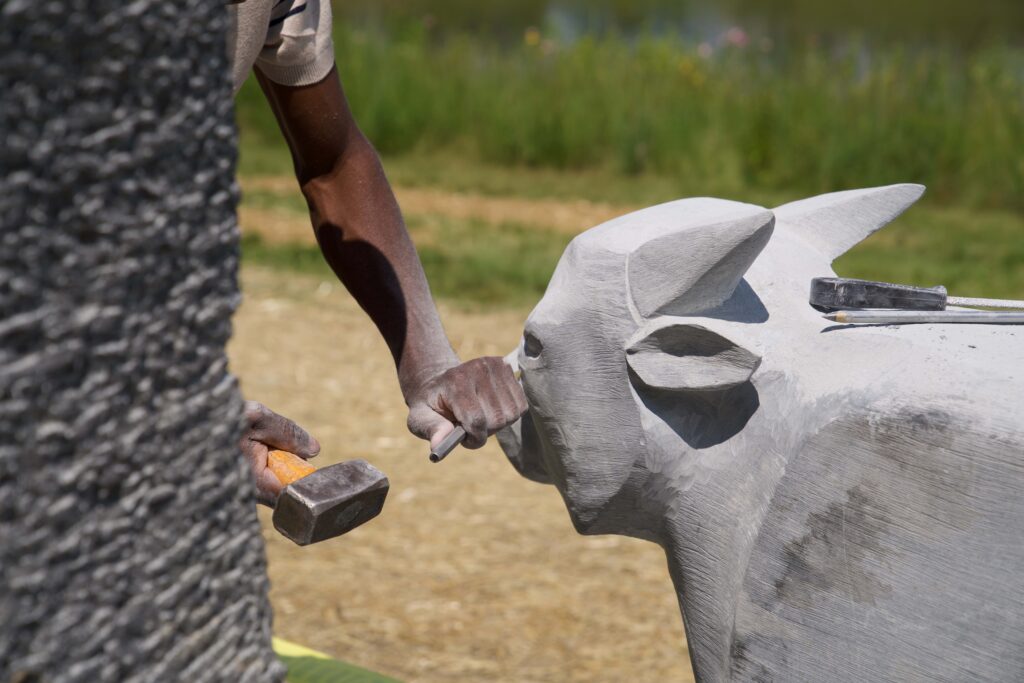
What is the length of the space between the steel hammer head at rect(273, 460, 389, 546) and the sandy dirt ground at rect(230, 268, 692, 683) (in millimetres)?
1932

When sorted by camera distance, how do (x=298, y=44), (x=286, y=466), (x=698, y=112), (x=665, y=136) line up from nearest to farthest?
(x=286, y=466) < (x=298, y=44) < (x=665, y=136) < (x=698, y=112)

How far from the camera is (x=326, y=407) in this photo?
5422mm

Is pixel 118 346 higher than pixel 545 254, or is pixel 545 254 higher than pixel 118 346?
pixel 118 346

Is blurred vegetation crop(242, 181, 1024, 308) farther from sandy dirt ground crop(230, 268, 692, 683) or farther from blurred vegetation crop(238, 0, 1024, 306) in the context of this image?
sandy dirt ground crop(230, 268, 692, 683)

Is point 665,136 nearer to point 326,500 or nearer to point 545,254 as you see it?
point 545,254

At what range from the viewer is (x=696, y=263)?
5.39ft

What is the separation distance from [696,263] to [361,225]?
0.74m

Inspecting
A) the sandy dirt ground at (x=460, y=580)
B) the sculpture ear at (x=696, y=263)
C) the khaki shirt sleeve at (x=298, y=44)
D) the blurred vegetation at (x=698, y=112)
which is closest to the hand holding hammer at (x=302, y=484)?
the sculpture ear at (x=696, y=263)

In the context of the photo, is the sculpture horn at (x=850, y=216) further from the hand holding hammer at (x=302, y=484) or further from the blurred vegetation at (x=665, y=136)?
the blurred vegetation at (x=665, y=136)

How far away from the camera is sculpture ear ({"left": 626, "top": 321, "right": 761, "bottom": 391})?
5.33 feet

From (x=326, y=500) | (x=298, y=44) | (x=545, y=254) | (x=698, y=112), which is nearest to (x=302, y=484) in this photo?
(x=326, y=500)

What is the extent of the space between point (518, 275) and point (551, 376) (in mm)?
5196

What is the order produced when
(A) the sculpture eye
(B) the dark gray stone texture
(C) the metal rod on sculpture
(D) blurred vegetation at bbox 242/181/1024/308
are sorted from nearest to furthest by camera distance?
(B) the dark gray stone texture
(C) the metal rod on sculpture
(A) the sculpture eye
(D) blurred vegetation at bbox 242/181/1024/308

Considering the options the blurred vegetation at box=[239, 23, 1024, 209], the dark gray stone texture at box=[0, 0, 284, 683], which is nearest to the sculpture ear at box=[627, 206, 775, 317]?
the dark gray stone texture at box=[0, 0, 284, 683]
